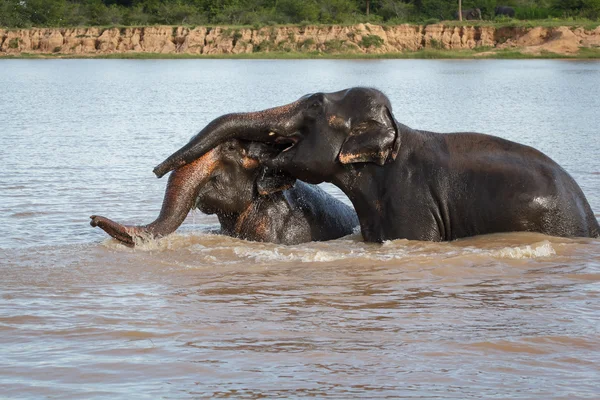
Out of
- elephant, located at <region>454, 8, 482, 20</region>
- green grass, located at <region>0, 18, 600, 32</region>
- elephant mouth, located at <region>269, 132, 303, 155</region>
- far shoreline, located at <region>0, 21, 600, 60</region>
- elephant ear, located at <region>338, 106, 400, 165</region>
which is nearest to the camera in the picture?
elephant ear, located at <region>338, 106, 400, 165</region>

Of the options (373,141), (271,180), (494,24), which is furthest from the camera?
Answer: (494,24)

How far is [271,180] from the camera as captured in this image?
8258 millimetres

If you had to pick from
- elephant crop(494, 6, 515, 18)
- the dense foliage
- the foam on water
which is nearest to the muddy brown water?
the foam on water

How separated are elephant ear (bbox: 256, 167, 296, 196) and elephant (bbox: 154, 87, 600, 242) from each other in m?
0.16

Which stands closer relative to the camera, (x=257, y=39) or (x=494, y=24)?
(x=494, y=24)

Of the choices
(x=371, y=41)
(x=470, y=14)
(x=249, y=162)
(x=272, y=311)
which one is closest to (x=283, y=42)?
(x=371, y=41)

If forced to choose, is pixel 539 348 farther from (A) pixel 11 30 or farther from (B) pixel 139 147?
(A) pixel 11 30

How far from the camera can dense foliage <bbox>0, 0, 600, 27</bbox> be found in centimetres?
7800

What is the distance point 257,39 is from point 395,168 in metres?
66.2

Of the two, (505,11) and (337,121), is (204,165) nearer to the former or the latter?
(337,121)

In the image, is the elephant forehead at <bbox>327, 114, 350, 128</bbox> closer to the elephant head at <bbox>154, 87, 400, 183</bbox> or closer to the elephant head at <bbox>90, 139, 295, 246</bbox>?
the elephant head at <bbox>154, 87, 400, 183</bbox>

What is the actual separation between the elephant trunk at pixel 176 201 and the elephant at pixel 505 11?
71.6m

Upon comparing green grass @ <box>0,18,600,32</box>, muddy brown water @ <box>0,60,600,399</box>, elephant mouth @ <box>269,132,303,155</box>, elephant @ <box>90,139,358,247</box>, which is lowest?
muddy brown water @ <box>0,60,600,399</box>

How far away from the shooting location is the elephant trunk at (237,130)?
7930 millimetres
